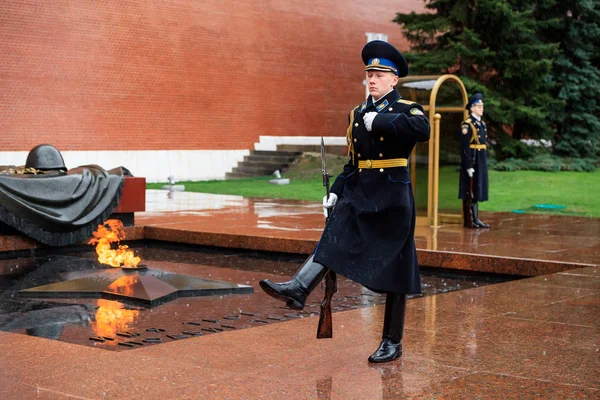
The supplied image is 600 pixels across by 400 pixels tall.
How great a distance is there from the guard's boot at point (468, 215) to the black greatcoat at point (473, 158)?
96 millimetres

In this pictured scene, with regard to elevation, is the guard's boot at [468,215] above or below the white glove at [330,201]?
below

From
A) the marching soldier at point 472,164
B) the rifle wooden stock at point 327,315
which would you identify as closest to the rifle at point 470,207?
the marching soldier at point 472,164

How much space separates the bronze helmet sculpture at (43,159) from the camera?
9.43 meters

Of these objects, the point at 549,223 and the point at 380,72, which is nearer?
the point at 380,72

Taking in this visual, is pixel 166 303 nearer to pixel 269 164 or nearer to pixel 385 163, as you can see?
pixel 385 163

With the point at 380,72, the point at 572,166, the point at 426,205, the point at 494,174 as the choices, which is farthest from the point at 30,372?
the point at 572,166

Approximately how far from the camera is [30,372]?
3676 mm

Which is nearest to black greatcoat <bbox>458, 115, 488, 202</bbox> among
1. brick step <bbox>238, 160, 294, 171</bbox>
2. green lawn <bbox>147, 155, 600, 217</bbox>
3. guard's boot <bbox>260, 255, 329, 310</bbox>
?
green lawn <bbox>147, 155, 600, 217</bbox>

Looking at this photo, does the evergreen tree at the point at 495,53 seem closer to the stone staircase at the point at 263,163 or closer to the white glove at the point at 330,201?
the stone staircase at the point at 263,163

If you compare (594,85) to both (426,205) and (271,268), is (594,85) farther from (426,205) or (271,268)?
(271,268)

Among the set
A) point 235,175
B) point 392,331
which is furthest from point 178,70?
point 392,331

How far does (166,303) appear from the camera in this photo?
20.9 feet

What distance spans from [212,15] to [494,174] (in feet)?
24.3

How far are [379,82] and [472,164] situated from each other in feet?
20.7
